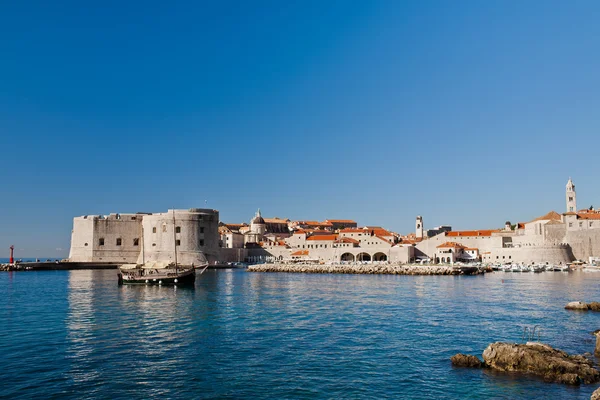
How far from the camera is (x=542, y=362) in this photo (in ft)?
31.5

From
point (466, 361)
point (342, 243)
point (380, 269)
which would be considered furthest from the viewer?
point (342, 243)

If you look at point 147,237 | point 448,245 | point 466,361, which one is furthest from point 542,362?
point 448,245

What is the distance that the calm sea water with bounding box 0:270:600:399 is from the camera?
8836mm

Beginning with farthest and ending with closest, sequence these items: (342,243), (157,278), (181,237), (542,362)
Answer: (342,243)
(181,237)
(157,278)
(542,362)

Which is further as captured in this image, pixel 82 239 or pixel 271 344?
pixel 82 239

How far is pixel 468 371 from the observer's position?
32.1 ft

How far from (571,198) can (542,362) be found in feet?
181

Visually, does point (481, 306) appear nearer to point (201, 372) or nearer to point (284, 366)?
point (284, 366)

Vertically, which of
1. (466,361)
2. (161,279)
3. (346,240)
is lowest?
(466,361)

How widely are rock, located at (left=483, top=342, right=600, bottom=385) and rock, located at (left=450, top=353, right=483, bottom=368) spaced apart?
0.56 ft

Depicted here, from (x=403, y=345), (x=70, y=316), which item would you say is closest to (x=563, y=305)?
(x=403, y=345)

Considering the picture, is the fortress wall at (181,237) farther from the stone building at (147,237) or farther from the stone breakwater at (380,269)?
the stone breakwater at (380,269)

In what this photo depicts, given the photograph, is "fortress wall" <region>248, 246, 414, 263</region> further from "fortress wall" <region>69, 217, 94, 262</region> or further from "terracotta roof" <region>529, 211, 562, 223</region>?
"fortress wall" <region>69, 217, 94, 262</region>

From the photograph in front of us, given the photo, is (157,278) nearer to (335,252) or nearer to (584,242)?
(335,252)
